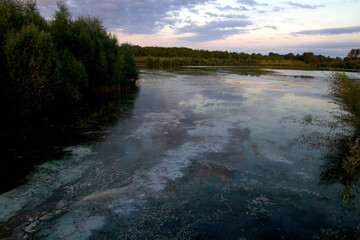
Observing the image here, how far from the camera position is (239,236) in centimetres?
492

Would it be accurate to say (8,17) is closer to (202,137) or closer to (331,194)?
(202,137)

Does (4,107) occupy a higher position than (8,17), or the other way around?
(8,17)

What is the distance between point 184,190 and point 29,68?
1115 centimetres

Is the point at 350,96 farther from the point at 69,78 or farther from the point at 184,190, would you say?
the point at 69,78

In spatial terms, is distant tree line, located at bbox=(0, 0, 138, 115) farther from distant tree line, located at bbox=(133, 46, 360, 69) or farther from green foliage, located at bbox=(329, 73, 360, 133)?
distant tree line, located at bbox=(133, 46, 360, 69)

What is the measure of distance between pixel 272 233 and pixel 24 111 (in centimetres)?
1372

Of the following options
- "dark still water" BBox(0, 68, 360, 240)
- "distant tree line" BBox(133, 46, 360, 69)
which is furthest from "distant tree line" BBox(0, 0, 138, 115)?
"distant tree line" BBox(133, 46, 360, 69)

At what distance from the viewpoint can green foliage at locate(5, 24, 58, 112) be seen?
1270 centimetres

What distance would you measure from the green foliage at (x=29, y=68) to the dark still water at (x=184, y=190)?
424cm

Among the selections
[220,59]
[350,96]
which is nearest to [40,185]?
[350,96]

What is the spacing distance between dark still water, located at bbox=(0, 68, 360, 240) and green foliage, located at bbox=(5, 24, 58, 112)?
13.9 feet

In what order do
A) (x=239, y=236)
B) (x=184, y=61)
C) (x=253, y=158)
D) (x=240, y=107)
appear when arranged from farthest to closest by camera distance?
(x=184, y=61)
(x=240, y=107)
(x=253, y=158)
(x=239, y=236)

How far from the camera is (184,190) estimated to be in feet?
21.7

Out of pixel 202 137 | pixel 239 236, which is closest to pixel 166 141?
pixel 202 137
